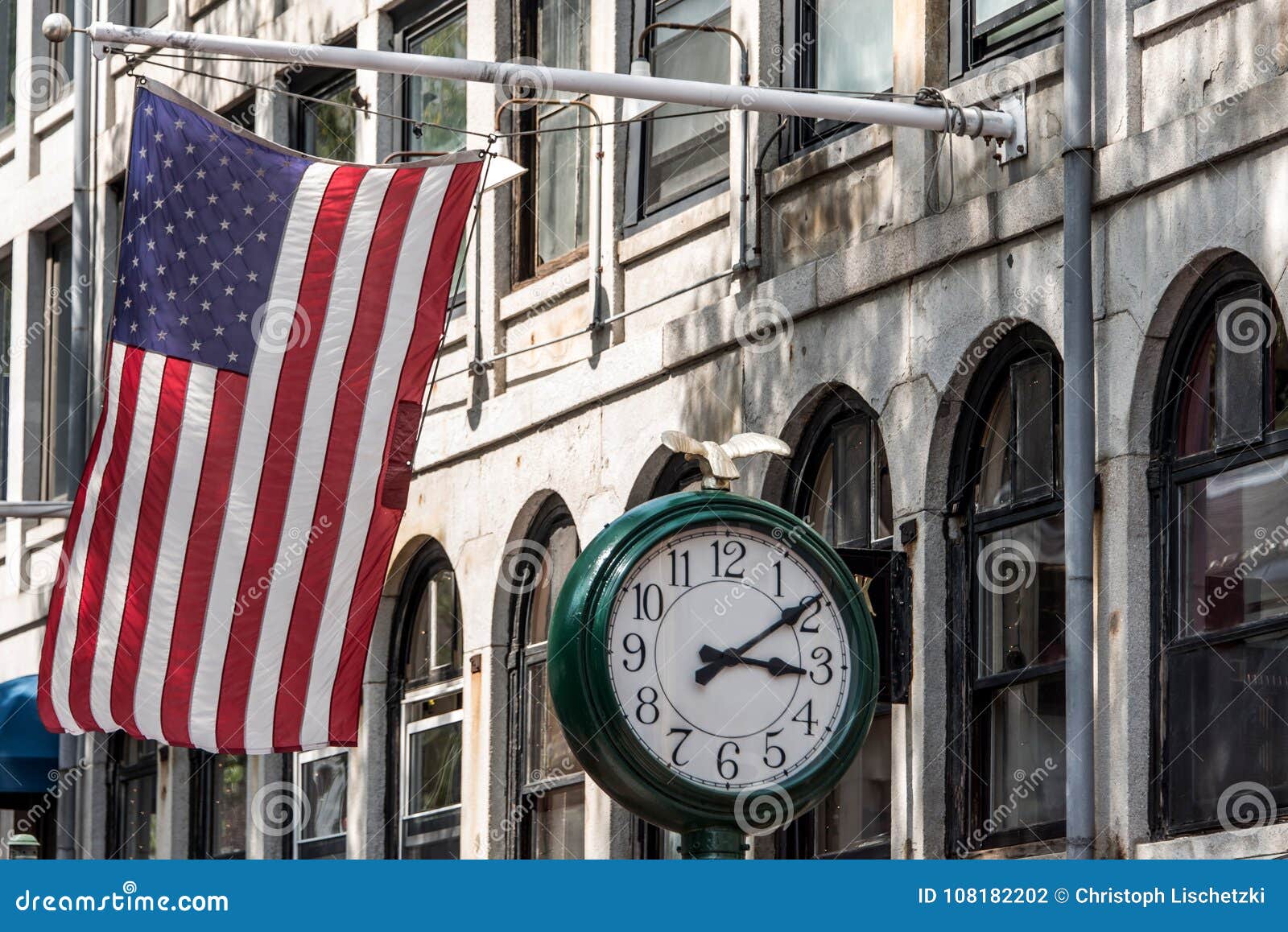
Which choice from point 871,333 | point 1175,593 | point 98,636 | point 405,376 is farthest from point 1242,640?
point 98,636

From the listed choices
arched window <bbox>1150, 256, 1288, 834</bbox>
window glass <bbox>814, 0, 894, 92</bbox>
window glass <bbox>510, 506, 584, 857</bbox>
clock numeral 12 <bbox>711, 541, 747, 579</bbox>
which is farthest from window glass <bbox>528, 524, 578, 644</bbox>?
clock numeral 12 <bbox>711, 541, 747, 579</bbox>

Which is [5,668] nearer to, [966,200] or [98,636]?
[98,636]

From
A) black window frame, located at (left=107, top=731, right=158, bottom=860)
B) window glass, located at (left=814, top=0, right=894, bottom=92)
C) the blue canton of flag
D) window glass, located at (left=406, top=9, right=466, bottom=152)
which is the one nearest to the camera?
the blue canton of flag

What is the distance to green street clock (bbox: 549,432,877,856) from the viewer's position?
7570 millimetres

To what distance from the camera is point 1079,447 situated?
10578 mm

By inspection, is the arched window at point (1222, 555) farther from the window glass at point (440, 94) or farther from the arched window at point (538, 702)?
the window glass at point (440, 94)

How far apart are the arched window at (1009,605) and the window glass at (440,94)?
6.28m

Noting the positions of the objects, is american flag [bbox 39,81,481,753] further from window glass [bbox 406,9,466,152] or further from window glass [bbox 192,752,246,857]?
window glass [bbox 192,752,246,857]

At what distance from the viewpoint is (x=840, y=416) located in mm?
12883

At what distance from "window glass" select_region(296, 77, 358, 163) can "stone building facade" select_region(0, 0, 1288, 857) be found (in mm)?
38

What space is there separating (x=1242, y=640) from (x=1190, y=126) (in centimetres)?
211

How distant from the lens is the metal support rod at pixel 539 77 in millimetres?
10383

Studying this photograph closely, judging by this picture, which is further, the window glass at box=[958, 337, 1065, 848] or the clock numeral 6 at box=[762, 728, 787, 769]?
the window glass at box=[958, 337, 1065, 848]

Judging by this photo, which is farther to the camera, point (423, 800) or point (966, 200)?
point (423, 800)
